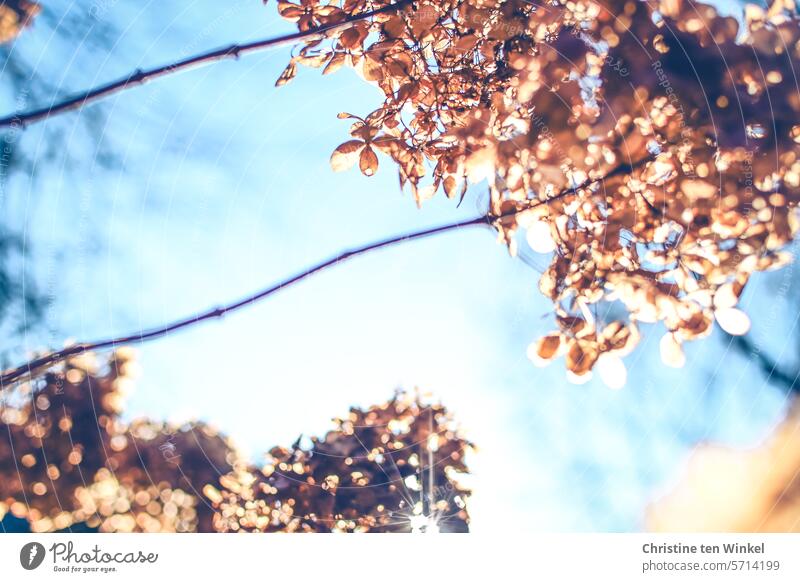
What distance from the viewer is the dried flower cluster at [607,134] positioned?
926mm

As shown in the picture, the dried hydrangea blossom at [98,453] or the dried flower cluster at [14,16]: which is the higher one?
the dried flower cluster at [14,16]

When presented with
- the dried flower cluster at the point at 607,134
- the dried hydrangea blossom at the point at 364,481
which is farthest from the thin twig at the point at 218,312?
the dried hydrangea blossom at the point at 364,481

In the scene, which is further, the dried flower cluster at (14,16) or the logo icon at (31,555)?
the dried flower cluster at (14,16)

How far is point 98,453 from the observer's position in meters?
1.13

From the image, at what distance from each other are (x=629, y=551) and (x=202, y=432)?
1.02 m

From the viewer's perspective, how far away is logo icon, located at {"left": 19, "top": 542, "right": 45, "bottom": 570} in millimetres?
1015

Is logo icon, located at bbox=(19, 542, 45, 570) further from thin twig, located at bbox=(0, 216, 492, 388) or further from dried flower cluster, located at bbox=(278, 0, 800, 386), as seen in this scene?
dried flower cluster, located at bbox=(278, 0, 800, 386)

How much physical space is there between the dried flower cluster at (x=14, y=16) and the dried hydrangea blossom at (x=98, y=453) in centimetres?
81

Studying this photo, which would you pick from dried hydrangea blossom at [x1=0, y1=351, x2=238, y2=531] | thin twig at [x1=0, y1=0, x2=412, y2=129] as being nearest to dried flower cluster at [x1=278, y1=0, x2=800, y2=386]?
thin twig at [x1=0, y1=0, x2=412, y2=129]

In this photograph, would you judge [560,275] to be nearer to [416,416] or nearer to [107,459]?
[416,416]

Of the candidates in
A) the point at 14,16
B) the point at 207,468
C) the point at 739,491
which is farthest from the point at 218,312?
the point at 739,491

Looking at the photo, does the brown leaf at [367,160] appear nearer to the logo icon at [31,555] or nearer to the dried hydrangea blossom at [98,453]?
the dried hydrangea blossom at [98,453]

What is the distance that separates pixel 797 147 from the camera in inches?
38.7

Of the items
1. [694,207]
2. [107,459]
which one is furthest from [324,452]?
[694,207]
